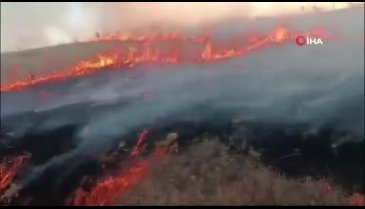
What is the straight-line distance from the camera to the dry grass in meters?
17.8

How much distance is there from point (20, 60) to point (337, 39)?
8.54 meters

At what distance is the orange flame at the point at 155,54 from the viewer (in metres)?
18.4

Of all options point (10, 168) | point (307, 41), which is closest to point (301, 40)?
point (307, 41)

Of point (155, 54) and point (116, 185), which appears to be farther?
point (155, 54)

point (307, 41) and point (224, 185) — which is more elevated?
point (307, 41)

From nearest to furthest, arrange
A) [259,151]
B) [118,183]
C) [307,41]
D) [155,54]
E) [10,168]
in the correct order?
1. [259,151]
2. [307,41]
3. [118,183]
4. [155,54]
5. [10,168]

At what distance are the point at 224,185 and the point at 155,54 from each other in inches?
158

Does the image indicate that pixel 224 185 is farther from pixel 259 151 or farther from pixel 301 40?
pixel 301 40

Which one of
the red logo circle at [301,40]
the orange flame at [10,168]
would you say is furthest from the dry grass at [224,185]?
the orange flame at [10,168]

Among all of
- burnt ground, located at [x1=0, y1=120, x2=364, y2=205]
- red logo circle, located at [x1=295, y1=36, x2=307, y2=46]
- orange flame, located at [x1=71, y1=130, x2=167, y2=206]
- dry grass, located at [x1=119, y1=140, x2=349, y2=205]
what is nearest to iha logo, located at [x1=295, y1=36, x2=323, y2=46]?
red logo circle, located at [x1=295, y1=36, x2=307, y2=46]

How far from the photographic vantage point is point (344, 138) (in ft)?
60.6

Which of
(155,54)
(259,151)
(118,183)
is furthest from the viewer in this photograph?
(155,54)

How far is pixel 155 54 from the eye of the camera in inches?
738

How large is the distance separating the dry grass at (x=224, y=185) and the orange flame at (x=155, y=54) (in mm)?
2570
